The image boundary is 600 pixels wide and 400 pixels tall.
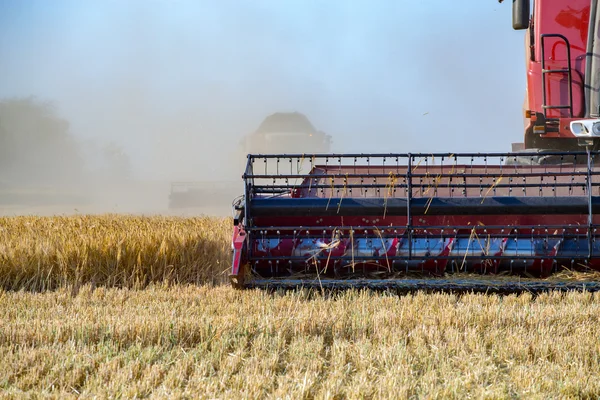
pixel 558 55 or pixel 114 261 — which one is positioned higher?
pixel 558 55

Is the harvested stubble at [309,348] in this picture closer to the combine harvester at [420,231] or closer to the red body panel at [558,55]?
the combine harvester at [420,231]

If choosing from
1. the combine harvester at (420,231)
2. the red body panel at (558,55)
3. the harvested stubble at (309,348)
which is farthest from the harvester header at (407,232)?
the red body panel at (558,55)

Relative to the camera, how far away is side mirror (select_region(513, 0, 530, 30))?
24.5 ft

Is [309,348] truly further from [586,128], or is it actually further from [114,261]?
[586,128]

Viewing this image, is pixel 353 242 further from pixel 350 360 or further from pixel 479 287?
pixel 350 360

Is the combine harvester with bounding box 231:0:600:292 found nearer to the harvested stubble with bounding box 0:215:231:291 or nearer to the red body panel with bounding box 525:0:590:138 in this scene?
the harvested stubble with bounding box 0:215:231:291

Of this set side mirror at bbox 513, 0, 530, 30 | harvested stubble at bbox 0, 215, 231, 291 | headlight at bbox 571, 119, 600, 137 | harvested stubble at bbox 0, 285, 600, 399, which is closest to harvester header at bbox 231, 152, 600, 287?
harvested stubble at bbox 0, 285, 600, 399

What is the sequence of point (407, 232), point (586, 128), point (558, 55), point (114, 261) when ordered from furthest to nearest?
point (558, 55)
point (586, 128)
point (114, 261)
point (407, 232)

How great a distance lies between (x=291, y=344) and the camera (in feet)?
11.8

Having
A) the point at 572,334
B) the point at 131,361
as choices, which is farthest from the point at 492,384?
the point at 131,361

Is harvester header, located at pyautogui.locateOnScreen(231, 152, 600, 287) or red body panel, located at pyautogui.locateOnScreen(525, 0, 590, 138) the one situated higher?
red body panel, located at pyautogui.locateOnScreen(525, 0, 590, 138)

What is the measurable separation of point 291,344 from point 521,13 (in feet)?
18.3

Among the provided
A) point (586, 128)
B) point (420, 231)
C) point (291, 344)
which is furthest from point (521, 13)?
point (291, 344)

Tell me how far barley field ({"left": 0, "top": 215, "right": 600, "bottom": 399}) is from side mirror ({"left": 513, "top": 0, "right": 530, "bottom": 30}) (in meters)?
3.77
